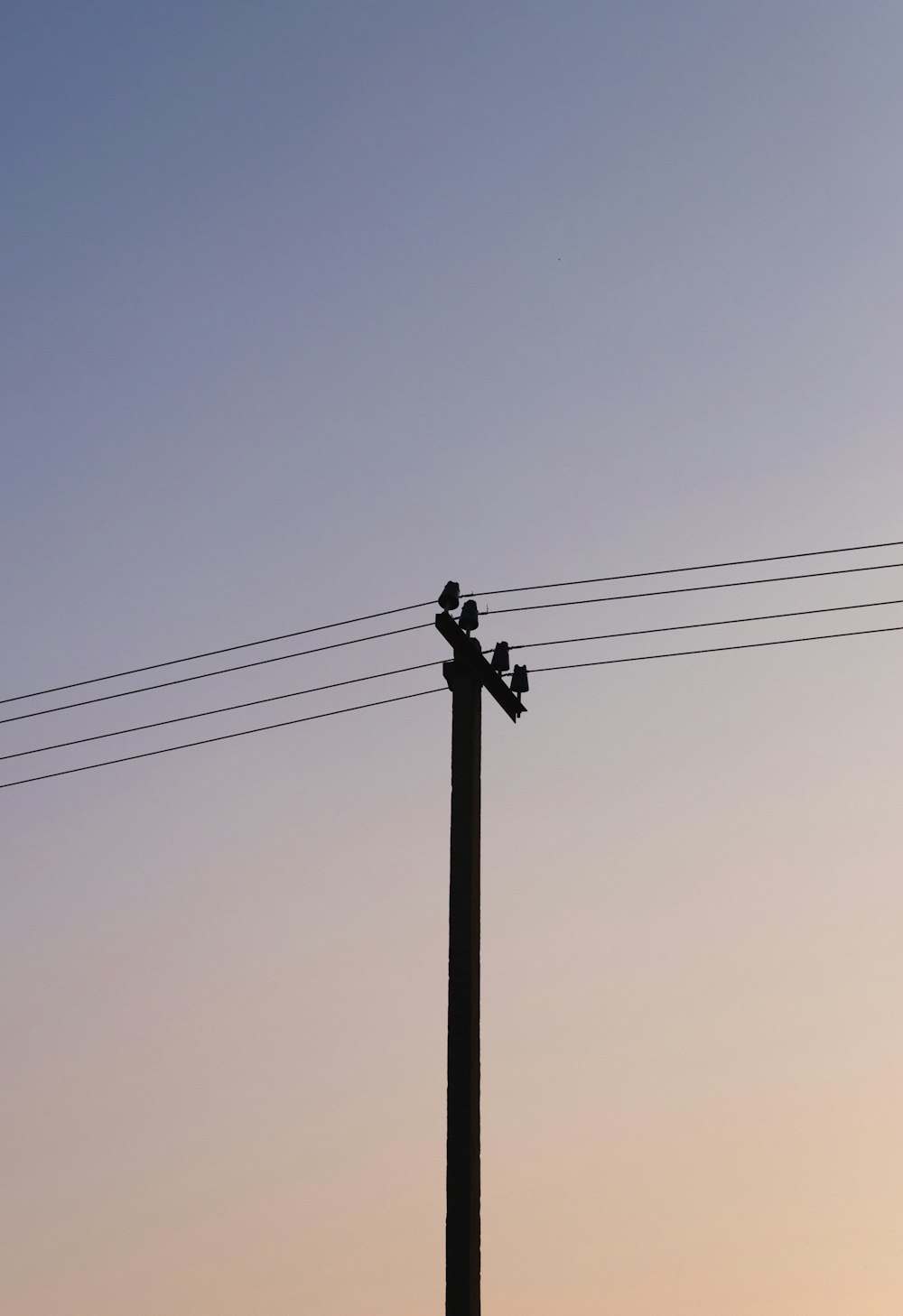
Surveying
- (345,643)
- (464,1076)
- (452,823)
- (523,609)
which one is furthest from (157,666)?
(464,1076)

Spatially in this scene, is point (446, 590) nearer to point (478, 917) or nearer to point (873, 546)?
point (478, 917)

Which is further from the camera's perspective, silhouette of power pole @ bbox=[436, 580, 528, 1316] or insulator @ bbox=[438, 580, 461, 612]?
insulator @ bbox=[438, 580, 461, 612]

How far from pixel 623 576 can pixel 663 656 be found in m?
0.90

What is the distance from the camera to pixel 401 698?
17422 mm

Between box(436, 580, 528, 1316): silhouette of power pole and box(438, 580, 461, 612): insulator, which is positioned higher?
box(438, 580, 461, 612): insulator

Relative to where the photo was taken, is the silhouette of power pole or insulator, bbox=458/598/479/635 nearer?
the silhouette of power pole

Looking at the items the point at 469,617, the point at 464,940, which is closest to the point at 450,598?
the point at 469,617

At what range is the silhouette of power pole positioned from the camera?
12.9 m

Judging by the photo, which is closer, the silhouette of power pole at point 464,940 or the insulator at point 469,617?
the silhouette of power pole at point 464,940

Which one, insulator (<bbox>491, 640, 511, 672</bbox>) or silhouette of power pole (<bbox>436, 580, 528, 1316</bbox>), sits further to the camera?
insulator (<bbox>491, 640, 511, 672</bbox>)

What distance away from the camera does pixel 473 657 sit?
587 inches

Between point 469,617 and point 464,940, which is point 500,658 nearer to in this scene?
point 469,617

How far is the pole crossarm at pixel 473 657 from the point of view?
1491 cm

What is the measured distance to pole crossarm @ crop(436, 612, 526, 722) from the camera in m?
14.9
